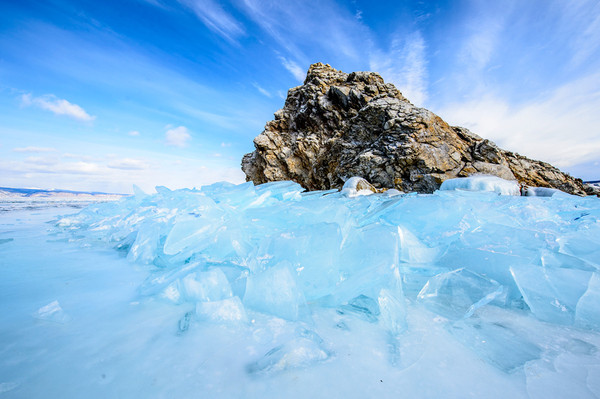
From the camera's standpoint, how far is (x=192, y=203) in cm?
263

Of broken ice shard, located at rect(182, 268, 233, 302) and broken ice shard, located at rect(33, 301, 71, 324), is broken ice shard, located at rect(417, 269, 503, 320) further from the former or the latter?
broken ice shard, located at rect(33, 301, 71, 324)

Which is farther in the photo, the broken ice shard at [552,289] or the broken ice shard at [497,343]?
the broken ice shard at [552,289]

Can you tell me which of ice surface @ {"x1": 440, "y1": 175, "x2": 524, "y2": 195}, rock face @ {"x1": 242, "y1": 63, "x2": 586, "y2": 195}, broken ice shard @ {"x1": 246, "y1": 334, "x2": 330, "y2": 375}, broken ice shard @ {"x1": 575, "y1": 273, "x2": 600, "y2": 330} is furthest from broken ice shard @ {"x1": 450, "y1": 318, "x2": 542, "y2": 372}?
rock face @ {"x1": 242, "y1": 63, "x2": 586, "y2": 195}

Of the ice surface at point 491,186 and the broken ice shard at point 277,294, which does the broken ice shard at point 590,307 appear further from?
the ice surface at point 491,186

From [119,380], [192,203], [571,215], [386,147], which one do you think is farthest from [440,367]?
[386,147]

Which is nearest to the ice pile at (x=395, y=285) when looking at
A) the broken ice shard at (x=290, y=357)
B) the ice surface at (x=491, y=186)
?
the broken ice shard at (x=290, y=357)

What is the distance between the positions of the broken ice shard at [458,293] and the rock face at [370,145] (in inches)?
266

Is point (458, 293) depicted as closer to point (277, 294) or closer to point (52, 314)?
point (277, 294)

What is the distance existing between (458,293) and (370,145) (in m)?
8.77

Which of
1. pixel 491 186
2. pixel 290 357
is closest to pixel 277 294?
pixel 290 357

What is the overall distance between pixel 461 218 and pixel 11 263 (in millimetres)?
3449

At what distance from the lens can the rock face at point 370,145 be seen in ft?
25.0

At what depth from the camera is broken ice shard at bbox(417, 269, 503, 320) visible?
1.04m

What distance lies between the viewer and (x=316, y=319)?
1023 millimetres
